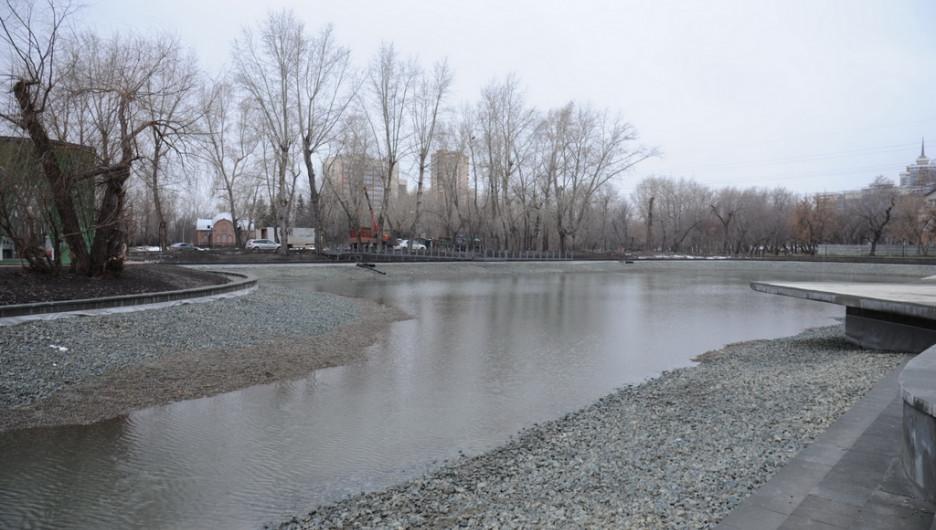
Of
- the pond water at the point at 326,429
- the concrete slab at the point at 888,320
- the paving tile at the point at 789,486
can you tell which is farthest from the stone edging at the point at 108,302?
the concrete slab at the point at 888,320

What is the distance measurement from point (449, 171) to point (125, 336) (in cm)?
4487

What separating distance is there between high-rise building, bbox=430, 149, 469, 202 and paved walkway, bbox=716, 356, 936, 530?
1910 inches

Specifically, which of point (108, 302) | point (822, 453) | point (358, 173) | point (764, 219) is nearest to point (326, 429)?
point (822, 453)

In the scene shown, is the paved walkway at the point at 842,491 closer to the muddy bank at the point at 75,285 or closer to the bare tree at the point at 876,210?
the muddy bank at the point at 75,285

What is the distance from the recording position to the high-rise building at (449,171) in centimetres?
5374

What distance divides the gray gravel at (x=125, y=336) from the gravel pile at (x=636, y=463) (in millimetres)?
5986

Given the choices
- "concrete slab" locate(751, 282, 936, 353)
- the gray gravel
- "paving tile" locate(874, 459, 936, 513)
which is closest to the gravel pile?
"paving tile" locate(874, 459, 936, 513)

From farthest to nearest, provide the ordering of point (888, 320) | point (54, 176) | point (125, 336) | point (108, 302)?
point (54, 176) < point (108, 302) < point (888, 320) < point (125, 336)

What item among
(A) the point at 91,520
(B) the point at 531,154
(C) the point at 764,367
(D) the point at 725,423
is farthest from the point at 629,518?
(B) the point at 531,154

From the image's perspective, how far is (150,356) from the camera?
10.9 meters

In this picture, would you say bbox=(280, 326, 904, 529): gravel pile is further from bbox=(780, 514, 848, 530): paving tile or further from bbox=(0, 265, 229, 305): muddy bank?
bbox=(0, 265, 229, 305): muddy bank

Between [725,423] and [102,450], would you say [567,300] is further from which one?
[102,450]

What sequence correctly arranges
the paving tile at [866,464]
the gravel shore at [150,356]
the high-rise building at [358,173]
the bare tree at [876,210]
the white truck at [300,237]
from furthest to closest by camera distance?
the white truck at [300,237]
the bare tree at [876,210]
the high-rise building at [358,173]
the gravel shore at [150,356]
the paving tile at [866,464]

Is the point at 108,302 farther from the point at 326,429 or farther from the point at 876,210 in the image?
the point at 876,210
